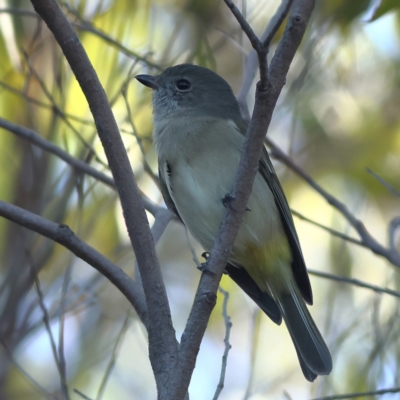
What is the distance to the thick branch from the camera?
259cm

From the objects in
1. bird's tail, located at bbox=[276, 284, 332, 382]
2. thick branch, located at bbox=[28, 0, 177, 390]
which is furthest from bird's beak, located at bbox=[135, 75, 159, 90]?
thick branch, located at bbox=[28, 0, 177, 390]

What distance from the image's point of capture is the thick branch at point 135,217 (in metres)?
2.59

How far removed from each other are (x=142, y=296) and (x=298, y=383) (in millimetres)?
2949

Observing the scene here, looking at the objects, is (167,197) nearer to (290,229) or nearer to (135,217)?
(290,229)

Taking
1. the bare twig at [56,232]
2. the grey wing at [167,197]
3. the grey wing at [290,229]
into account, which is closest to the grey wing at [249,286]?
the grey wing at [167,197]

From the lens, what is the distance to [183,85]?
449 centimetres

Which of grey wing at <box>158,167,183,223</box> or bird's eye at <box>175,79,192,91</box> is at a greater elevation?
bird's eye at <box>175,79,192,91</box>

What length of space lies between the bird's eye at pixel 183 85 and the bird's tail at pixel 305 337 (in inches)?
60.5

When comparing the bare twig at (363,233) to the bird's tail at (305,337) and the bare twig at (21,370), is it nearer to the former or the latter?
the bird's tail at (305,337)

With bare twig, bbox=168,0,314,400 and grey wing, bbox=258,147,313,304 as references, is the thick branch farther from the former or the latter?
grey wing, bbox=258,147,313,304

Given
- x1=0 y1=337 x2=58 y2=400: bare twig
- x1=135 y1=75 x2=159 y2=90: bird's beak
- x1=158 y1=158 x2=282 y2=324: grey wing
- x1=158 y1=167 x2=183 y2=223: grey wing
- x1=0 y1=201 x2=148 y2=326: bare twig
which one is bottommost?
x1=0 y1=337 x2=58 y2=400: bare twig

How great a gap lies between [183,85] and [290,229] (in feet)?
4.25

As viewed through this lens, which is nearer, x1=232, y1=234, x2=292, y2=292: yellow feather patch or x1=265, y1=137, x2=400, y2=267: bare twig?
x1=265, y1=137, x2=400, y2=267: bare twig

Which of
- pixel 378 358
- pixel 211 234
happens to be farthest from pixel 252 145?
pixel 378 358
